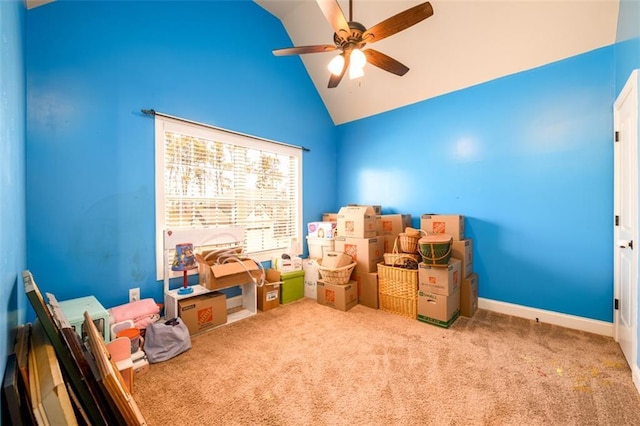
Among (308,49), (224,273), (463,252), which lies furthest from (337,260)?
(308,49)

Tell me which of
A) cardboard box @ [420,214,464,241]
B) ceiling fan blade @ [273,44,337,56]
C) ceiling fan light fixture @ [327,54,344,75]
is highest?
ceiling fan blade @ [273,44,337,56]

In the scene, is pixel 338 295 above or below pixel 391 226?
below

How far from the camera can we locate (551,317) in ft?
8.75

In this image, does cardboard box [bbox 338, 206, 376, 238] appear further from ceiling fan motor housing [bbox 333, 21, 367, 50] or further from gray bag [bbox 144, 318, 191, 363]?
gray bag [bbox 144, 318, 191, 363]

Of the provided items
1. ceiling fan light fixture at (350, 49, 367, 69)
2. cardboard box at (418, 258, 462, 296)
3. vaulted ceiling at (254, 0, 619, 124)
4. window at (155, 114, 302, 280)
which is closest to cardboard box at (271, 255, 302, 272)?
window at (155, 114, 302, 280)

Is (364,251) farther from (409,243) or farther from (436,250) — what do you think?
(436,250)

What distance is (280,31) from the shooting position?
374cm

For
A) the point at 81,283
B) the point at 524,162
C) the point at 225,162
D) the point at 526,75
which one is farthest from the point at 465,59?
the point at 81,283

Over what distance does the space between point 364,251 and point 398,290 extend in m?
0.60

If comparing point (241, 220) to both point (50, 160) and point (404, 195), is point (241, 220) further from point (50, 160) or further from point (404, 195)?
point (404, 195)

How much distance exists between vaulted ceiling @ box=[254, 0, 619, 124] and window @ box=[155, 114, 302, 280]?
158 cm

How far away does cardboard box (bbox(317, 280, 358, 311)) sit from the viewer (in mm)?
3045

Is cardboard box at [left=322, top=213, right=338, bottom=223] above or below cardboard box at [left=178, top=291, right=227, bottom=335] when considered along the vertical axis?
above

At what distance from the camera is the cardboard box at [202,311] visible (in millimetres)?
2393
